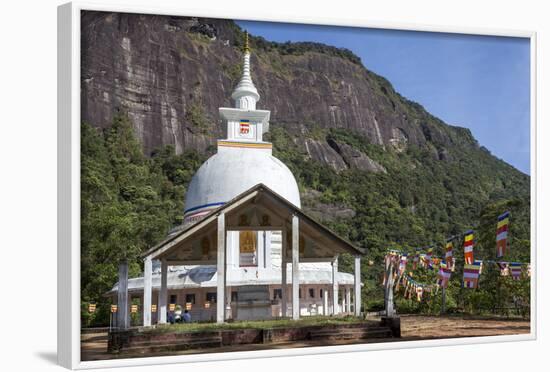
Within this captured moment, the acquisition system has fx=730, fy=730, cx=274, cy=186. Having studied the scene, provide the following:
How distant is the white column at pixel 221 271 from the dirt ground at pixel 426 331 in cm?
A: 89

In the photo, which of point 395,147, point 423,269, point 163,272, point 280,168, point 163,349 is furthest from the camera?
point 395,147

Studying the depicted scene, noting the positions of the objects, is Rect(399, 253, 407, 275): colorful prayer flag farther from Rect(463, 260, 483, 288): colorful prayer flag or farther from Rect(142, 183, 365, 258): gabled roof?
Rect(142, 183, 365, 258): gabled roof

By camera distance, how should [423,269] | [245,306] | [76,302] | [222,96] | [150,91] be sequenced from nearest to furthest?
[76,302] → [245,306] → [423,269] → [150,91] → [222,96]

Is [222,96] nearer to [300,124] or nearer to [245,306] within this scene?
[300,124]

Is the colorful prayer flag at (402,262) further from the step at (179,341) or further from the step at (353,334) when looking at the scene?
the step at (179,341)

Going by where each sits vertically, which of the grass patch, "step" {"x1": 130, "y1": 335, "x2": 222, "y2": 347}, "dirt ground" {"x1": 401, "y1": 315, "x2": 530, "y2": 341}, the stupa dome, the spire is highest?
the spire

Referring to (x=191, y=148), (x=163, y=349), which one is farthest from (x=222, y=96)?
(x=163, y=349)

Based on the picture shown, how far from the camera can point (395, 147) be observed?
6091cm

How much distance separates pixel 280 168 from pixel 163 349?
36.9 feet

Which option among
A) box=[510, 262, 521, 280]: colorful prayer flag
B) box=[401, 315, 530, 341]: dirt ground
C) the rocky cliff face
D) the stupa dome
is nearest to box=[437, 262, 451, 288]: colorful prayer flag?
box=[401, 315, 530, 341]: dirt ground

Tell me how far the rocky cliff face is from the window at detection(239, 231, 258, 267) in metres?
23.9

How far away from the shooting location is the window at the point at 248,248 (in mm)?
20234

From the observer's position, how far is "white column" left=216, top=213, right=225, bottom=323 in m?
13.1

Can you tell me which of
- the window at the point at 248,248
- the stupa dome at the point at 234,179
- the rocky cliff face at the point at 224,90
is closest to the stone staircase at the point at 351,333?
the window at the point at 248,248
